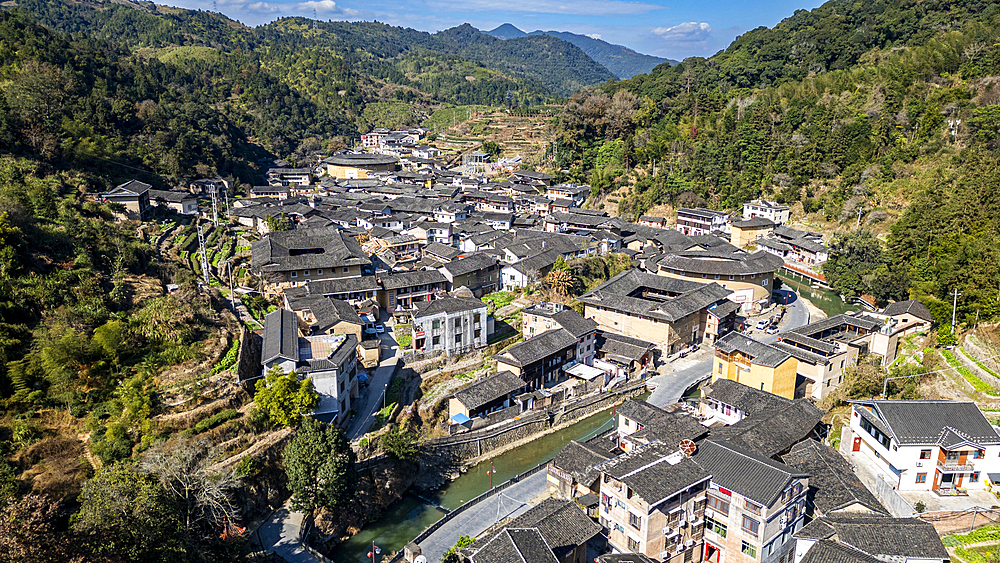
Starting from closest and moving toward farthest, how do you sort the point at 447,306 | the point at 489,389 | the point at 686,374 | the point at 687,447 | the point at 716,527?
1. the point at 716,527
2. the point at 687,447
3. the point at 489,389
4. the point at 447,306
5. the point at 686,374

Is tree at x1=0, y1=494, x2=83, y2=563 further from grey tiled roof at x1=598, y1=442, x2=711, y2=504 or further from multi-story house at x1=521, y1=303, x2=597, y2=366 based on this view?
multi-story house at x1=521, y1=303, x2=597, y2=366

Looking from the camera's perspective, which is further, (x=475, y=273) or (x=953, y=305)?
(x=475, y=273)

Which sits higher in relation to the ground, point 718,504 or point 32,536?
point 32,536

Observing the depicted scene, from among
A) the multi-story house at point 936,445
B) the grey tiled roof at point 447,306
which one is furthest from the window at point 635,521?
the grey tiled roof at point 447,306

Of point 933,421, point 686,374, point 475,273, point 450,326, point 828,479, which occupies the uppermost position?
point 475,273

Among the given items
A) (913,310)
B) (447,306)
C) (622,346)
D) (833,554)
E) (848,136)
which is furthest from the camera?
(848,136)

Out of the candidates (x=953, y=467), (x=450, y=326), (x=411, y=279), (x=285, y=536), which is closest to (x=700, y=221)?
(x=411, y=279)

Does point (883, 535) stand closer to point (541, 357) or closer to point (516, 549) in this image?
point (516, 549)
